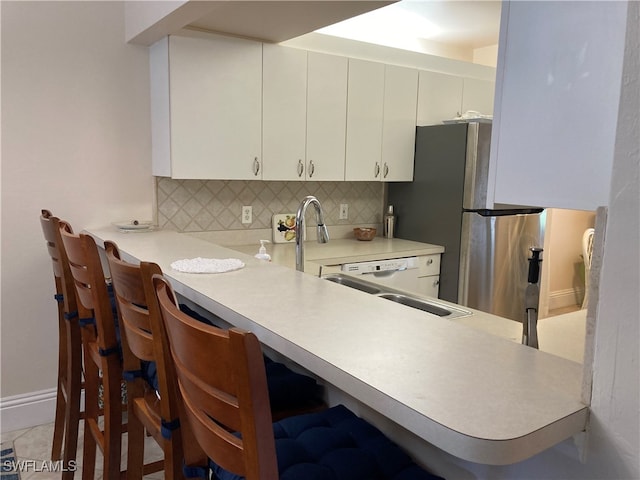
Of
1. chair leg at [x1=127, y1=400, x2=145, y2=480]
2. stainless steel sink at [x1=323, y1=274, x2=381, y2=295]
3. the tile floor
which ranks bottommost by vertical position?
the tile floor

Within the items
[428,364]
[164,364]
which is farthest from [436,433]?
[164,364]

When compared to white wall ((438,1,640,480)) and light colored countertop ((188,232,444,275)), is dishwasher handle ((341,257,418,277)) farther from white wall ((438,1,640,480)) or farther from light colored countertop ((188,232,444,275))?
white wall ((438,1,640,480))

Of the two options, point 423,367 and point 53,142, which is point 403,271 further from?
point 423,367

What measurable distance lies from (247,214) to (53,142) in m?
1.19

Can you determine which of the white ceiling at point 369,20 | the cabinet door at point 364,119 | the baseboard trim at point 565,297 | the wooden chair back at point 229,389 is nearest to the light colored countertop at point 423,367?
the wooden chair back at point 229,389

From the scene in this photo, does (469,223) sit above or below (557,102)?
below

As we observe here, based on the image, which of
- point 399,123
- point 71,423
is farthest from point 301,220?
point 399,123

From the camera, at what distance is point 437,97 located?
370 cm

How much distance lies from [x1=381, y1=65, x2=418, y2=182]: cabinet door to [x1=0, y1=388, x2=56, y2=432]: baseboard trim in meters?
2.45

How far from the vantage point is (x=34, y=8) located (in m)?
2.51

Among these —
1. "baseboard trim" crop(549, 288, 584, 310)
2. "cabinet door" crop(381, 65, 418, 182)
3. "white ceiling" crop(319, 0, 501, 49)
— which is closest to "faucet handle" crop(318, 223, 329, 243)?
"cabinet door" crop(381, 65, 418, 182)

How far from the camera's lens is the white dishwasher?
10.3 feet

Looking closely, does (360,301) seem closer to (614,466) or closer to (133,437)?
(614,466)

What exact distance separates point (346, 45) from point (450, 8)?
793mm
